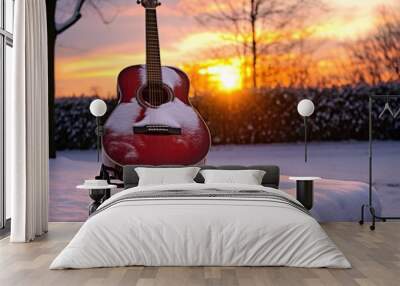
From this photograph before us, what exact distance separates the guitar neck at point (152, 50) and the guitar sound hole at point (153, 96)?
0.09m

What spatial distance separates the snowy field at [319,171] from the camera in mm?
7289

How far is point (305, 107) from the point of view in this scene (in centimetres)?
710

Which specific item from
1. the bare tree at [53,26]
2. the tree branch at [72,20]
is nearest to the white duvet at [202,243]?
the bare tree at [53,26]

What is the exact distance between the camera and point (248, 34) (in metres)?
7.43

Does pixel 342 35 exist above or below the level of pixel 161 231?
above

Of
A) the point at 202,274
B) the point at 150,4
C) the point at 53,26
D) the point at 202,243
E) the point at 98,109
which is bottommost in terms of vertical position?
the point at 202,274

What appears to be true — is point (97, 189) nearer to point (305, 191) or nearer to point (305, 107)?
point (305, 191)

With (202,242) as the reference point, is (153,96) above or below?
above

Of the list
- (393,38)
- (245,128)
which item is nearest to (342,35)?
(393,38)

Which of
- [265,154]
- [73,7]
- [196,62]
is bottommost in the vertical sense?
[265,154]

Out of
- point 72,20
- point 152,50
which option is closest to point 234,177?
Result: point 152,50

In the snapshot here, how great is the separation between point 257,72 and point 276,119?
0.58 meters

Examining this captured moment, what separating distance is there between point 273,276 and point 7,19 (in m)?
3.93

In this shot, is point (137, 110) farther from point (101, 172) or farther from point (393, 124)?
point (393, 124)
